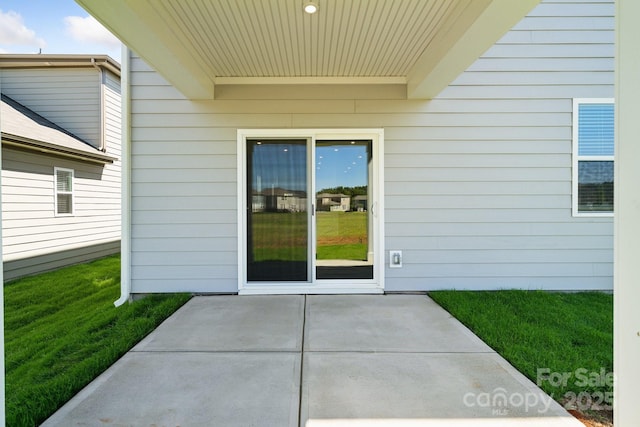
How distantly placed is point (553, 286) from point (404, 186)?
2260 millimetres

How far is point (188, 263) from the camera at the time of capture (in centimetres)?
414

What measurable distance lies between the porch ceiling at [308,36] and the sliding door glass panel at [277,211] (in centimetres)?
93

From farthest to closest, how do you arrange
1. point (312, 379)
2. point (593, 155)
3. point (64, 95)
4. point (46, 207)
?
point (64, 95), point (46, 207), point (593, 155), point (312, 379)

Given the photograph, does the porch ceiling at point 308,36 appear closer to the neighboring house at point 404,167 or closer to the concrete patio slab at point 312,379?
the neighboring house at point 404,167

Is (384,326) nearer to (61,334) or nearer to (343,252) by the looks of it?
(343,252)

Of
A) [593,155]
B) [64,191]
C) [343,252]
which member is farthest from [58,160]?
[593,155]

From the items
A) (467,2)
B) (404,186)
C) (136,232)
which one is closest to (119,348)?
(136,232)

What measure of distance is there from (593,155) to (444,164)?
183 cm

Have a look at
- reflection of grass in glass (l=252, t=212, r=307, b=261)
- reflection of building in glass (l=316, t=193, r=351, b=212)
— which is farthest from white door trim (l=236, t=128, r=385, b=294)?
reflection of building in glass (l=316, t=193, r=351, b=212)

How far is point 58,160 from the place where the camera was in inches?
249

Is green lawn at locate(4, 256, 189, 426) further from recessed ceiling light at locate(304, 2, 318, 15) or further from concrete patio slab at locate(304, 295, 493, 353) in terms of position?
recessed ceiling light at locate(304, 2, 318, 15)

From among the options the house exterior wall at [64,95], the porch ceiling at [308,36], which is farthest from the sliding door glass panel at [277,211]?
the house exterior wall at [64,95]

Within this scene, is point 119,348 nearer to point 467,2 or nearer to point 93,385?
point 93,385

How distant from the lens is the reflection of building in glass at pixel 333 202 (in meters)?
4.28
